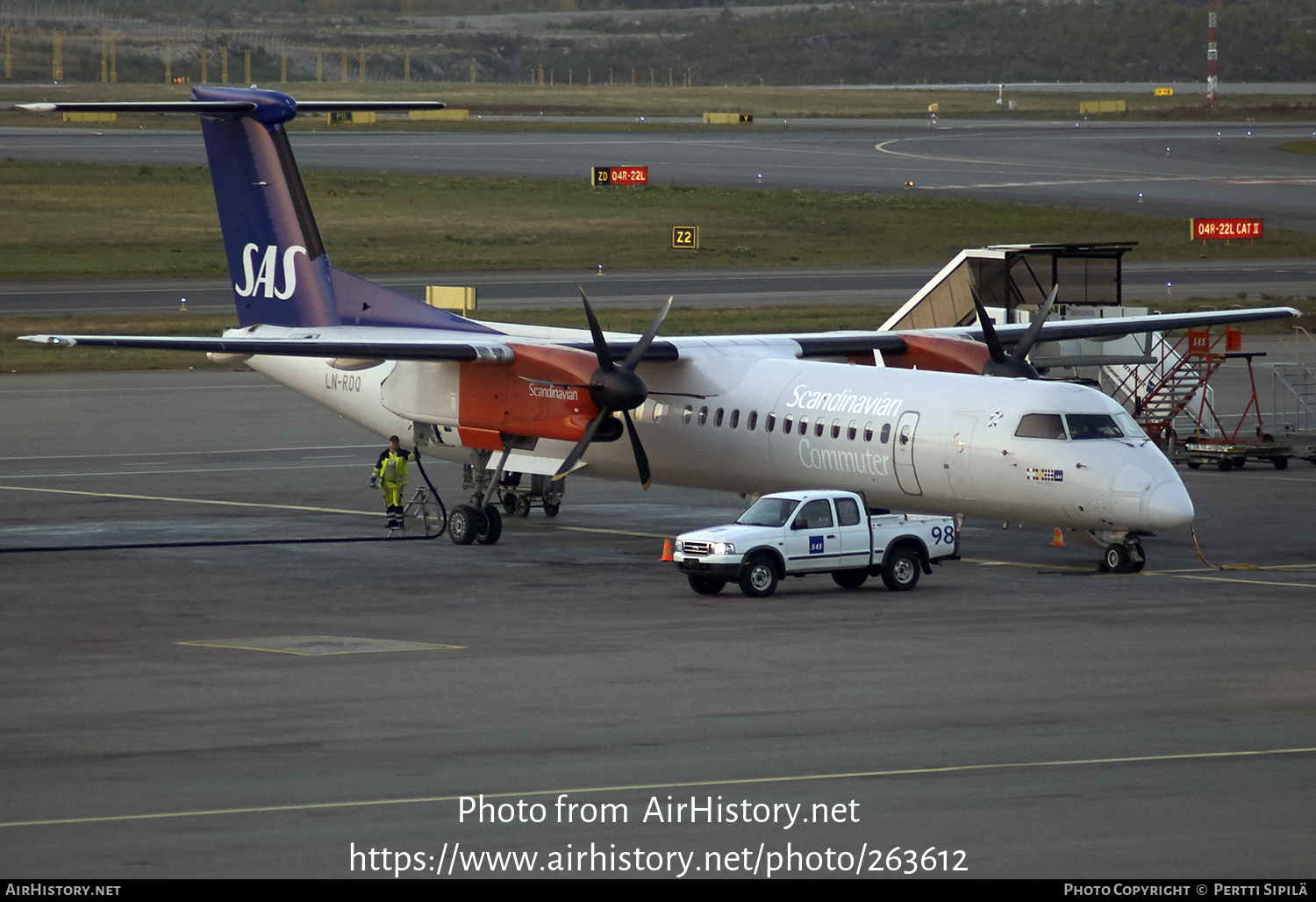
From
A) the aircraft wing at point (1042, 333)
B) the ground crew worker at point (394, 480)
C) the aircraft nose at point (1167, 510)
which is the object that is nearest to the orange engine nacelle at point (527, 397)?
the ground crew worker at point (394, 480)

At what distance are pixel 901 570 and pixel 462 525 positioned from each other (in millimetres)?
9034

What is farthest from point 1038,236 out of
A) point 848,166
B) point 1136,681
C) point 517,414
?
point 1136,681

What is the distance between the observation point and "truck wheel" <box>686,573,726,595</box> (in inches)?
1037

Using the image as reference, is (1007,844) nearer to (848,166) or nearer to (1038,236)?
(1038,236)

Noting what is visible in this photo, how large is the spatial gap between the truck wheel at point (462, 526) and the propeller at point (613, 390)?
2155 millimetres

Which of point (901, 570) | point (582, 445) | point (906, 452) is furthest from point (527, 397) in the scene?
point (901, 570)

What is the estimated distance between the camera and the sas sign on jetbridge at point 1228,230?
8944 centimetres

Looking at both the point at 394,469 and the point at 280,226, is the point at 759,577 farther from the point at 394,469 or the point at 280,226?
the point at 280,226

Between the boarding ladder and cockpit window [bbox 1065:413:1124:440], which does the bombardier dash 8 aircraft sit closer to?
cockpit window [bbox 1065:413:1124:440]

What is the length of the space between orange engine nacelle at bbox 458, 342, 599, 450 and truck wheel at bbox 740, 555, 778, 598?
5.67 meters

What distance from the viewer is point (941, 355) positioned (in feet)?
113

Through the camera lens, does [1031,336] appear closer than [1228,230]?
Yes

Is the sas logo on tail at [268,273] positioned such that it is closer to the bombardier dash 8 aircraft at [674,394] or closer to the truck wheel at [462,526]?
the bombardier dash 8 aircraft at [674,394]

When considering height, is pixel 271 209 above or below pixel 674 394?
above
